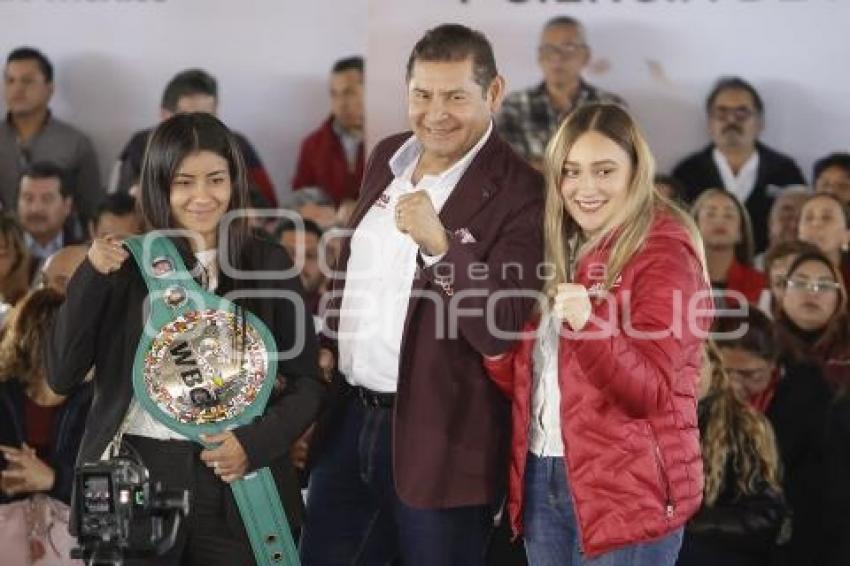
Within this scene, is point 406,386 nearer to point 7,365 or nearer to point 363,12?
point 7,365

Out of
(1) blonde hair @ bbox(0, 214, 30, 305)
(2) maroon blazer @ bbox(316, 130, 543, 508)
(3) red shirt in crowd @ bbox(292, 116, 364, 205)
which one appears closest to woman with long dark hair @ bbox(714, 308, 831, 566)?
(2) maroon blazer @ bbox(316, 130, 543, 508)

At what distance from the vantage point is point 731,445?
5188 mm

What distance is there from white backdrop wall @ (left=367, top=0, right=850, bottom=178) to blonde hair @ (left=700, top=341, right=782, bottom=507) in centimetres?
191

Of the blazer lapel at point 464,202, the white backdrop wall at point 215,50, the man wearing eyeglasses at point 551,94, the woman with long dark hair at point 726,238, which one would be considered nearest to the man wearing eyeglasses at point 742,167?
the woman with long dark hair at point 726,238

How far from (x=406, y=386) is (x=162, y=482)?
23.8 inches

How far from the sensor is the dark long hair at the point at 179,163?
4.01m

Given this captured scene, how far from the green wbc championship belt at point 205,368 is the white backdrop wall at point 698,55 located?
8.95ft

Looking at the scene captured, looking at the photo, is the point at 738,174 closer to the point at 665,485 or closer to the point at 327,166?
the point at 327,166

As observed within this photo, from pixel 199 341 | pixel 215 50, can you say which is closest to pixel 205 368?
pixel 199 341

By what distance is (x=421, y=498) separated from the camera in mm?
3990

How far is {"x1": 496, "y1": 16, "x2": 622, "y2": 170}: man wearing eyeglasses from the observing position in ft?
22.0

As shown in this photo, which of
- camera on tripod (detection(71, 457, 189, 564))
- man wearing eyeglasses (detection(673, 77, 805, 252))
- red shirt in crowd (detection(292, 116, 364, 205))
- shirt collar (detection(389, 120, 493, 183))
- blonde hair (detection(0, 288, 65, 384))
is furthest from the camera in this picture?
red shirt in crowd (detection(292, 116, 364, 205))

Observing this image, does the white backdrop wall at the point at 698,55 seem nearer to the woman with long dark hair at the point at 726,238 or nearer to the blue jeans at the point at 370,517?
the woman with long dark hair at the point at 726,238

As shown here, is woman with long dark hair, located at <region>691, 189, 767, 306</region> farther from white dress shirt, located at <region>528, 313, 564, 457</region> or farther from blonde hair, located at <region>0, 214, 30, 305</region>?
white dress shirt, located at <region>528, 313, 564, 457</region>
